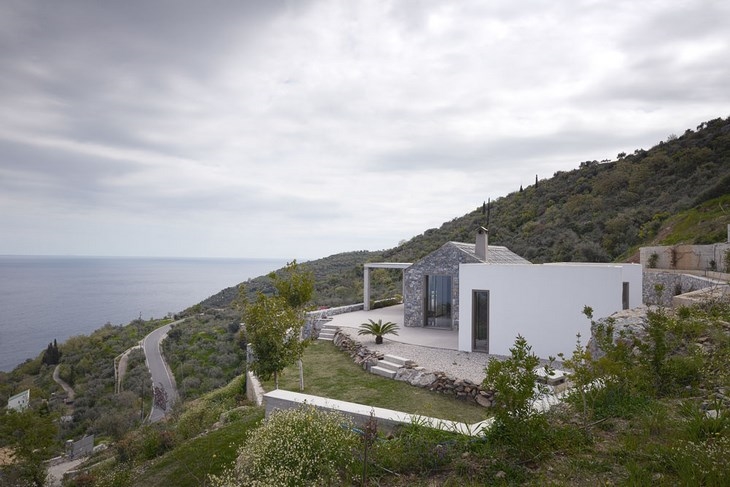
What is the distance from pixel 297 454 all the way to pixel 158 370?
2788 centimetres

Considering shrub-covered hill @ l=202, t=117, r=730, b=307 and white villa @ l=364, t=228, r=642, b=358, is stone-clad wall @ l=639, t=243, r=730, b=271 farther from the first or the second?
white villa @ l=364, t=228, r=642, b=358

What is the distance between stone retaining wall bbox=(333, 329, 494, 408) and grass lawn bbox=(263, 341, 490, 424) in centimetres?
16

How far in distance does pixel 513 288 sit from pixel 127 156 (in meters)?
20.4

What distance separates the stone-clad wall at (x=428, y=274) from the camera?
1582cm

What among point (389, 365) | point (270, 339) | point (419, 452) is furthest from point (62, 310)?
point (419, 452)

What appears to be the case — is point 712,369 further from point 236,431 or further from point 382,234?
point 382,234

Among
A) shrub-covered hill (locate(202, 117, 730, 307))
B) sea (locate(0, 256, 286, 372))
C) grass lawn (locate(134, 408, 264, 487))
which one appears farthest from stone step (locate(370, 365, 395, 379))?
sea (locate(0, 256, 286, 372))

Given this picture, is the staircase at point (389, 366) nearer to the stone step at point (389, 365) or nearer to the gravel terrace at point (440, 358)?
the stone step at point (389, 365)

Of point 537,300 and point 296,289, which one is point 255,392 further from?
point 537,300

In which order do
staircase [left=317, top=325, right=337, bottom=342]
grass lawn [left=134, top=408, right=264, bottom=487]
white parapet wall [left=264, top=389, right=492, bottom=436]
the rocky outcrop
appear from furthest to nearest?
staircase [left=317, top=325, right=337, bottom=342], the rocky outcrop, grass lawn [left=134, top=408, right=264, bottom=487], white parapet wall [left=264, top=389, right=492, bottom=436]

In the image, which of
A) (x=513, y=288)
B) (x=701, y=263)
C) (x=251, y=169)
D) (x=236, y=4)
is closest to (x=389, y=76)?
(x=236, y=4)

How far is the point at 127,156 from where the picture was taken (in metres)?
Answer: 20.3

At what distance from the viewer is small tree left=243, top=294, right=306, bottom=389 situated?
31.2 ft

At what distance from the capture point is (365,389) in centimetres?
1009
